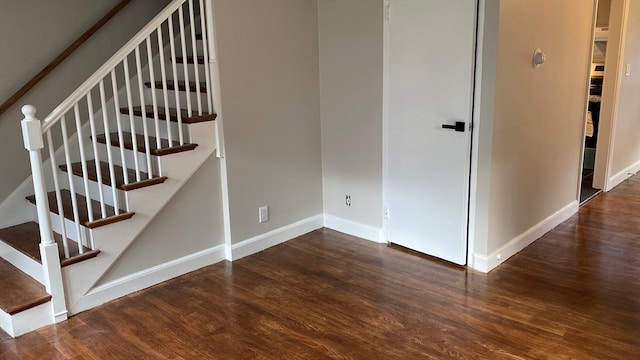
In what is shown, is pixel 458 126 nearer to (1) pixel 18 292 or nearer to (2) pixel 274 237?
(2) pixel 274 237

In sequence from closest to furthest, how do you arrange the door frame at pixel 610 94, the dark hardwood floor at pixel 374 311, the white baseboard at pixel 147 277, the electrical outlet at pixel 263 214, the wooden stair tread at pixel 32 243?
the dark hardwood floor at pixel 374 311, the wooden stair tread at pixel 32 243, the white baseboard at pixel 147 277, the electrical outlet at pixel 263 214, the door frame at pixel 610 94

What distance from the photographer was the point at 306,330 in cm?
281

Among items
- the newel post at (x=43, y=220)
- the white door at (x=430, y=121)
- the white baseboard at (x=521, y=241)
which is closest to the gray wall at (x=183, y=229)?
the newel post at (x=43, y=220)

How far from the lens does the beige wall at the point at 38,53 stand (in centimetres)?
349

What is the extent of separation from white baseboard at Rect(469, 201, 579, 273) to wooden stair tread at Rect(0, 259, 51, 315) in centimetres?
257

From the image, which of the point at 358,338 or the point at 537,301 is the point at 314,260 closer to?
the point at 358,338

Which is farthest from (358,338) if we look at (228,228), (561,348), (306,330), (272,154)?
(272,154)

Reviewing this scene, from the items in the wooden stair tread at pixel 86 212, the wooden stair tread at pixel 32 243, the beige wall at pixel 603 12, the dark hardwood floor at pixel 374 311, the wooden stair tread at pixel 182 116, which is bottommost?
the dark hardwood floor at pixel 374 311

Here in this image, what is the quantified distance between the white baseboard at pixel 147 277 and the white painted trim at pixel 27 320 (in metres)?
0.14

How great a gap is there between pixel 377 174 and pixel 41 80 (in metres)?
2.42

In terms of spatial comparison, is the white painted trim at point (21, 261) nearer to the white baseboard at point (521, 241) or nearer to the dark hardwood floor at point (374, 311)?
the dark hardwood floor at point (374, 311)

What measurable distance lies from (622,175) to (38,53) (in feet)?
17.7

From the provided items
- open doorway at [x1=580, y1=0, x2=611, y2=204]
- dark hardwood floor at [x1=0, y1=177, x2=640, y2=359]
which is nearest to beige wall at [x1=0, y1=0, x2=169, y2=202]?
dark hardwood floor at [x1=0, y1=177, x2=640, y2=359]

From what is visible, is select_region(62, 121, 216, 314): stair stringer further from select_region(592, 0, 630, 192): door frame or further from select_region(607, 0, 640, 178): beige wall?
select_region(607, 0, 640, 178): beige wall
